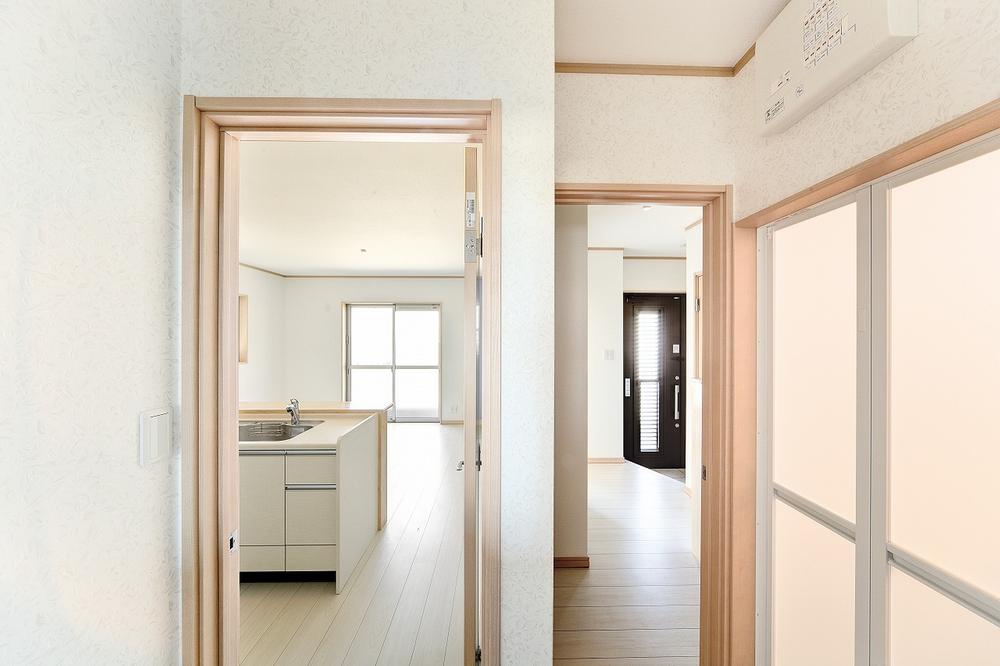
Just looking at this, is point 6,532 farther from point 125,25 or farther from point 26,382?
point 125,25

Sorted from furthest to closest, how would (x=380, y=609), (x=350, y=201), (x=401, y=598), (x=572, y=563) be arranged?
A: (x=350, y=201), (x=572, y=563), (x=401, y=598), (x=380, y=609)

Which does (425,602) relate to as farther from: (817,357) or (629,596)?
(817,357)

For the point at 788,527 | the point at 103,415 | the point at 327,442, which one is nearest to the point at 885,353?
the point at 788,527

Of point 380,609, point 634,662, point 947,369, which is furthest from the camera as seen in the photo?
point 380,609

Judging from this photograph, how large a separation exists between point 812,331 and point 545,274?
978 millimetres

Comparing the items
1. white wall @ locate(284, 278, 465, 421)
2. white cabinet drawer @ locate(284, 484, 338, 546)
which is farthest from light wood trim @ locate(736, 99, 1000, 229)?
white wall @ locate(284, 278, 465, 421)

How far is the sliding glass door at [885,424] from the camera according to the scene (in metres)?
1.07

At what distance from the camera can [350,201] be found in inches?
154

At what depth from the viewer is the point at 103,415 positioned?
1.00 meters

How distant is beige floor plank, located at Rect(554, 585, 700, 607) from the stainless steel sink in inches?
78.7

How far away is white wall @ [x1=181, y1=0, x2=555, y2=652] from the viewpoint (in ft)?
4.15

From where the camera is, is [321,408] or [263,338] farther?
[263,338]

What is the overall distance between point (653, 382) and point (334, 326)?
5430 mm

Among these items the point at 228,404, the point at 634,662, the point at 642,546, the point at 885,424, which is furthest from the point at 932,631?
the point at 642,546
